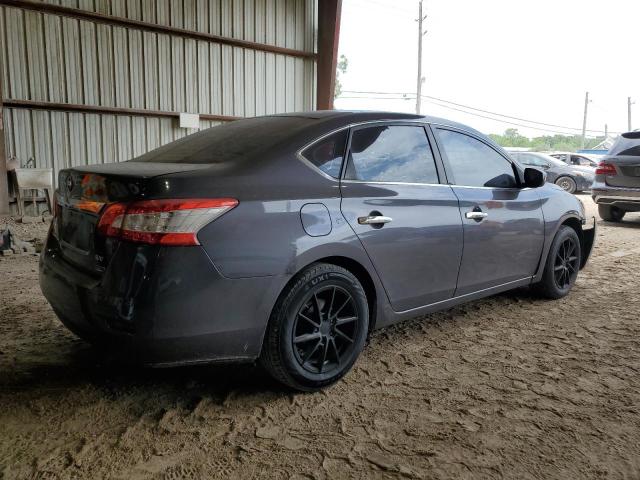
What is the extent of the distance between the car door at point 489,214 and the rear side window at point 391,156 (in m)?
0.18

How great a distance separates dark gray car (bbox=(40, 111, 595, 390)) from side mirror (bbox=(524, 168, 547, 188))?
39 cm

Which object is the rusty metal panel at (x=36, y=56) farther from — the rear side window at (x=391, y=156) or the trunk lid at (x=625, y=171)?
the trunk lid at (x=625, y=171)

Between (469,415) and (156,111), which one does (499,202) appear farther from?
(156,111)

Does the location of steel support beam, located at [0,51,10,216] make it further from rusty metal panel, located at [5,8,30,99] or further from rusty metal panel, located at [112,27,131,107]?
rusty metal panel, located at [112,27,131,107]

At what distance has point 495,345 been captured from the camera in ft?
10.9

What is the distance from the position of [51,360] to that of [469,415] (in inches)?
89.2

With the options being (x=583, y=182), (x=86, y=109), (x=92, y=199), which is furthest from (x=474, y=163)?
(x=583, y=182)

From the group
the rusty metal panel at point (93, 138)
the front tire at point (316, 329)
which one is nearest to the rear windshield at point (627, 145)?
the front tire at point (316, 329)

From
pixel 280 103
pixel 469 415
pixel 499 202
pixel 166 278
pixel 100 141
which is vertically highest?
pixel 280 103

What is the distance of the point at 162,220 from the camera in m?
2.10

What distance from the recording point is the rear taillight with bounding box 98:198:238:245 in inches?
82.7

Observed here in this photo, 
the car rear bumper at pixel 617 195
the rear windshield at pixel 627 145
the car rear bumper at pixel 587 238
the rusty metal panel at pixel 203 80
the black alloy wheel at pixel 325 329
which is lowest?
the black alloy wheel at pixel 325 329

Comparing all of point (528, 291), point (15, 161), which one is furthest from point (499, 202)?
point (15, 161)

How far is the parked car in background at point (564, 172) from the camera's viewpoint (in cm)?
1631
